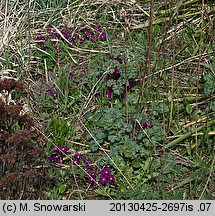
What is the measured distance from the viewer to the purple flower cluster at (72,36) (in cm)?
410

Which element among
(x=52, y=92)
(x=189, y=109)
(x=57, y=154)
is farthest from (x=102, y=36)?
(x=57, y=154)

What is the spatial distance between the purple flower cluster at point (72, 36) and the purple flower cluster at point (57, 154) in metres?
1.03

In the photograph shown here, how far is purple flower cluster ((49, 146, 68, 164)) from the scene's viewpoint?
3250 millimetres

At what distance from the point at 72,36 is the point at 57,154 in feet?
3.90

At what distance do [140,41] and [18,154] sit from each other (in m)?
1.42

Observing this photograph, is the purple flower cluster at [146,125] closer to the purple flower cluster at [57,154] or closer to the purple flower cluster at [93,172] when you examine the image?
the purple flower cluster at [93,172]

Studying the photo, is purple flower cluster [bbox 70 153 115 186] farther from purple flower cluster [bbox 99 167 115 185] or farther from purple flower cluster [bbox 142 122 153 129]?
purple flower cluster [bbox 142 122 153 129]

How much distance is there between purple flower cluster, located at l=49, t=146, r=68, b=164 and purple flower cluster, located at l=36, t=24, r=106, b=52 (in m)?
1.03

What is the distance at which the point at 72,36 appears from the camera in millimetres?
4148

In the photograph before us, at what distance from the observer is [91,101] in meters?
3.63

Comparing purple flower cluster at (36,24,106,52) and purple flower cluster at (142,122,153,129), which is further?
purple flower cluster at (36,24,106,52)

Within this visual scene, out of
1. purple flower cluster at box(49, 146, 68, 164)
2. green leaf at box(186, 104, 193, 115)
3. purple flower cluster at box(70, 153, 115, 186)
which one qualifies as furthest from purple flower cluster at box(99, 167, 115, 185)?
green leaf at box(186, 104, 193, 115)

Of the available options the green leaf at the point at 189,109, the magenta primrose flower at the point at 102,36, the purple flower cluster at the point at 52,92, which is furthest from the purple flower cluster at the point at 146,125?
the magenta primrose flower at the point at 102,36

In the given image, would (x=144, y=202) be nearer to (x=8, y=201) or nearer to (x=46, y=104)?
(x=8, y=201)
